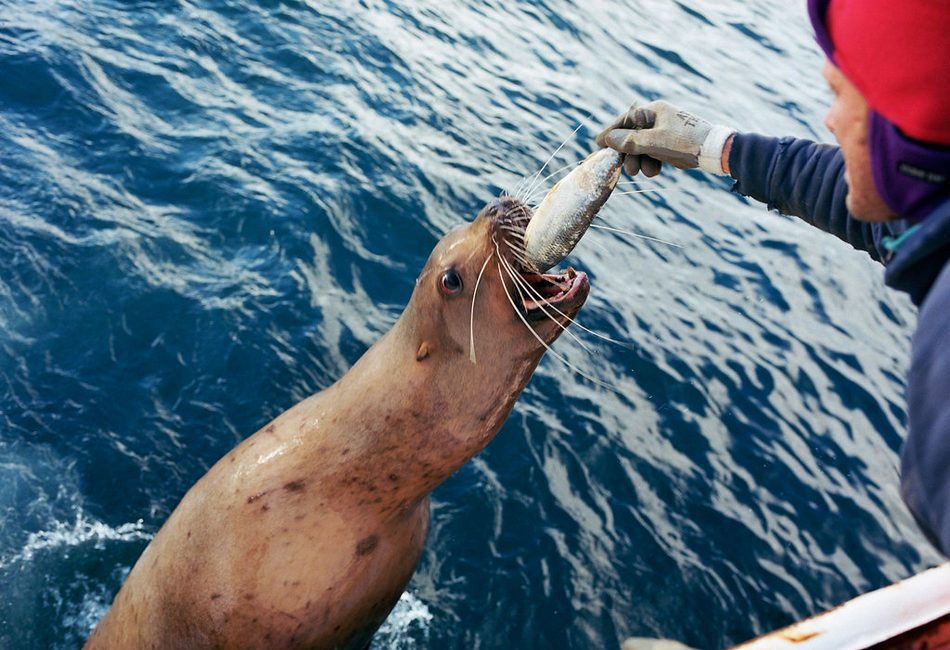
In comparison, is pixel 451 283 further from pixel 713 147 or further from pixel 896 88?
pixel 896 88

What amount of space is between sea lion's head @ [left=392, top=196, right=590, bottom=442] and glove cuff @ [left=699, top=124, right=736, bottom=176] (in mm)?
1088

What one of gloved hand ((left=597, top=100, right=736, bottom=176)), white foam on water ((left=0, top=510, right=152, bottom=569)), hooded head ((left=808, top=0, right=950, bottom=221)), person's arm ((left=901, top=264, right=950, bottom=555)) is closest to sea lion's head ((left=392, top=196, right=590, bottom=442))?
gloved hand ((left=597, top=100, right=736, bottom=176))

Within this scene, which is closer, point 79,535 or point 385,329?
point 79,535

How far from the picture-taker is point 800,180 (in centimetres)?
436

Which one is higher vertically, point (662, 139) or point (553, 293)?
point (662, 139)

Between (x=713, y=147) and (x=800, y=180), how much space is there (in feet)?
1.46

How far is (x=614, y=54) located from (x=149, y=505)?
1050 centimetres

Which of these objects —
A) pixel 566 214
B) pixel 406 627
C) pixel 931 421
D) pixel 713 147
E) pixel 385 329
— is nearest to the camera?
pixel 931 421

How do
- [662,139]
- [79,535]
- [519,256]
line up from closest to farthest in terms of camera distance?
[519,256] → [662,139] → [79,535]

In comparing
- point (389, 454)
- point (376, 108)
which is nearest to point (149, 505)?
point (389, 454)

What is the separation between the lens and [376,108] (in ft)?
32.3

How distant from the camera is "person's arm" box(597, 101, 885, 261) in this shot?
13.9ft

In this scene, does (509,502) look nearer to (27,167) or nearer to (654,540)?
(654,540)

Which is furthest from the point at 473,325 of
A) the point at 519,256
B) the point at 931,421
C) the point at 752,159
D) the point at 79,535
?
the point at 79,535
